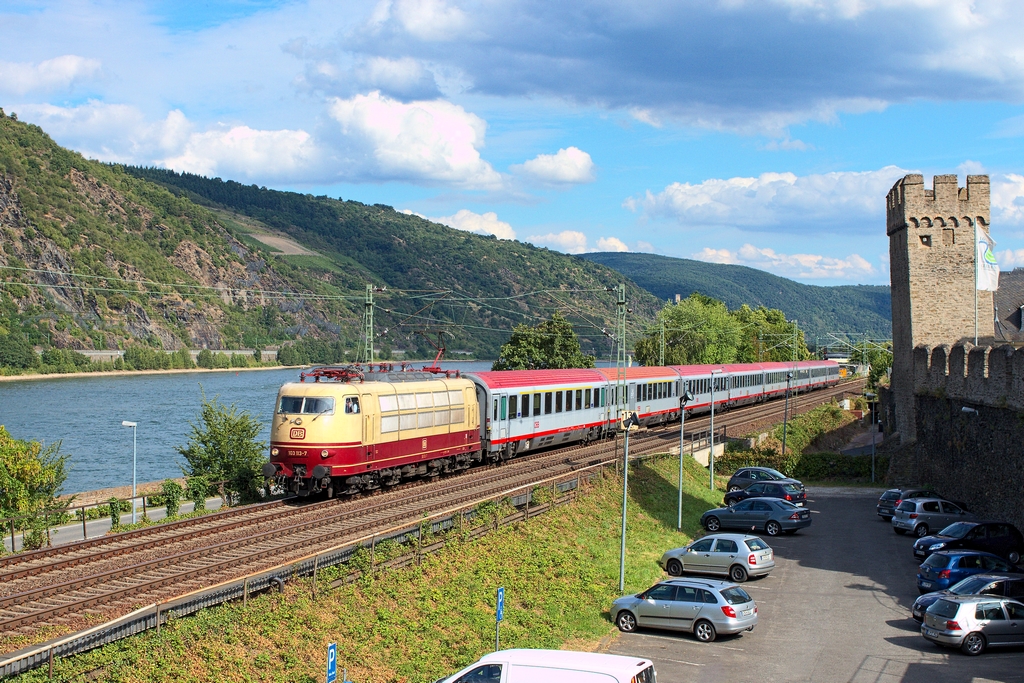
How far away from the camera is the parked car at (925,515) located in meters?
35.3

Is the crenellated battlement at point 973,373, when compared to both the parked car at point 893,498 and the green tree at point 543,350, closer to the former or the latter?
the parked car at point 893,498

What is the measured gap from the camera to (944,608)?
21812 millimetres

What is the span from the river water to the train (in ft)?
54.6

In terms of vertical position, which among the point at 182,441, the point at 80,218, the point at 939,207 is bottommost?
the point at 182,441

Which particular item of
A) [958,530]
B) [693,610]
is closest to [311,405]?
[693,610]

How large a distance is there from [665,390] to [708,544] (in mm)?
30818

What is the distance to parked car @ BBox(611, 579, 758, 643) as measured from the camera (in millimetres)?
22156

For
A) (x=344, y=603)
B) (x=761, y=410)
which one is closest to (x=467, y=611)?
(x=344, y=603)

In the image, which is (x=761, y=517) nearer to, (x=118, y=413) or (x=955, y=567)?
(x=955, y=567)

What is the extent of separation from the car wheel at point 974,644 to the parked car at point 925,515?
1449 cm

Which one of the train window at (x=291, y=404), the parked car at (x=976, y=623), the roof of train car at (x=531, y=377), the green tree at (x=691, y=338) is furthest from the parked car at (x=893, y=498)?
the green tree at (x=691, y=338)

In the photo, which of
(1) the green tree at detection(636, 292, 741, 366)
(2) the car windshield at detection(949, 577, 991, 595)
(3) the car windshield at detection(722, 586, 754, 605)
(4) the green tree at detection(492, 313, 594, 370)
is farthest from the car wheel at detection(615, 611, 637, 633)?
(1) the green tree at detection(636, 292, 741, 366)

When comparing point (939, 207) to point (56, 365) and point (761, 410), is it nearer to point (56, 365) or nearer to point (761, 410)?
point (761, 410)

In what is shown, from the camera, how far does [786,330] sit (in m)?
166
